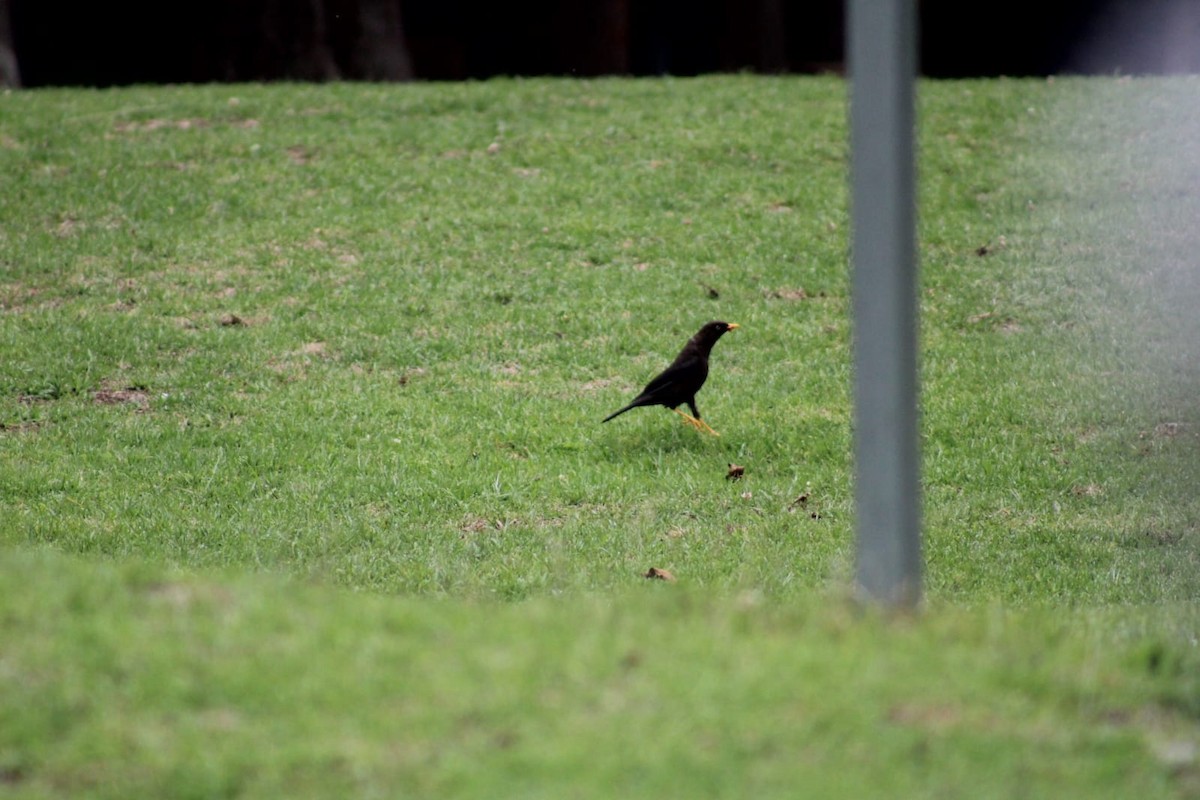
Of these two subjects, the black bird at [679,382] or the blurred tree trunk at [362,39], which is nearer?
the black bird at [679,382]

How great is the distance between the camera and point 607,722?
12.8 feet

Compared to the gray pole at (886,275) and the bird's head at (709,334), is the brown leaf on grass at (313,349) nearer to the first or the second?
the bird's head at (709,334)

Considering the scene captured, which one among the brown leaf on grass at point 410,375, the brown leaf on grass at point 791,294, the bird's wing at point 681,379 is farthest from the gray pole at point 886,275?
the brown leaf on grass at point 791,294

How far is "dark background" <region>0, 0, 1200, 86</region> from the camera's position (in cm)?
2309

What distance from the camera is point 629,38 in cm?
2695

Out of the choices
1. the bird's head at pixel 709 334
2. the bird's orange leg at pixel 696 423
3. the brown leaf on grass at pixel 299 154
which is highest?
the brown leaf on grass at pixel 299 154

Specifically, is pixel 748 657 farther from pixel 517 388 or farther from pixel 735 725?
pixel 517 388

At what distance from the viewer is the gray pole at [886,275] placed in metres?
4.53

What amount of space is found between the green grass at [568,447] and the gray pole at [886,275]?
363 millimetres

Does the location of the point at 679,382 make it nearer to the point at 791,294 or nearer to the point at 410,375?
the point at 410,375

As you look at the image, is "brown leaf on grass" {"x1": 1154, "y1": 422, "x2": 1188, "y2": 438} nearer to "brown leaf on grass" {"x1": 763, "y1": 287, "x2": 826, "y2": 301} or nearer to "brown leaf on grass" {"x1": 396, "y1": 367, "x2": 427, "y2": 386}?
"brown leaf on grass" {"x1": 763, "y1": 287, "x2": 826, "y2": 301}

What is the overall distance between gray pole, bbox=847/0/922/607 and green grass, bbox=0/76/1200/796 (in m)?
0.36

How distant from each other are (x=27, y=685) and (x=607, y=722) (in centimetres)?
166

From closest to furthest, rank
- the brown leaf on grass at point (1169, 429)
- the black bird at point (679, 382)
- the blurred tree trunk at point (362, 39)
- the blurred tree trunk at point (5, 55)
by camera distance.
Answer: the black bird at point (679, 382) → the brown leaf on grass at point (1169, 429) → the blurred tree trunk at point (5, 55) → the blurred tree trunk at point (362, 39)
